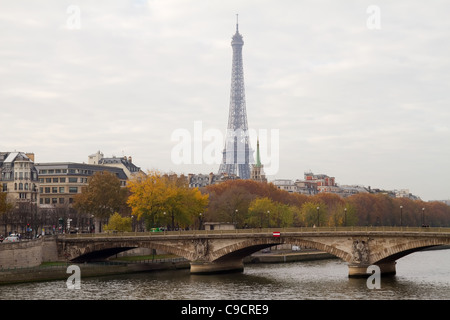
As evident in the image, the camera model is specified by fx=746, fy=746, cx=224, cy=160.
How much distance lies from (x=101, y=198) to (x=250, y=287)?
166ft

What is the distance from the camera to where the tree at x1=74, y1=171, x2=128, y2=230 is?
123562mm

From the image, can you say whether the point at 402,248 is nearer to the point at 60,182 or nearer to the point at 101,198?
the point at 101,198

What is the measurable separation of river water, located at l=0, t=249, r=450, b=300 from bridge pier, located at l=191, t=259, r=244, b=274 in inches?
49.7

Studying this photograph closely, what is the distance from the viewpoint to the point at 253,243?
92938mm

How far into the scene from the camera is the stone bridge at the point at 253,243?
84188 millimetres

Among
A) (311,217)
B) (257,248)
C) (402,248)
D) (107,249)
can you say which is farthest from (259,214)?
(402,248)

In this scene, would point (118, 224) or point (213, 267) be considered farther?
point (118, 224)

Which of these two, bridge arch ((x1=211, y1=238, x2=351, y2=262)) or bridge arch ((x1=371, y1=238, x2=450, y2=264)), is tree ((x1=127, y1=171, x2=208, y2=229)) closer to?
bridge arch ((x1=211, y1=238, x2=351, y2=262))

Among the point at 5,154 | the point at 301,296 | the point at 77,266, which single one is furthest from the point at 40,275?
the point at 5,154
